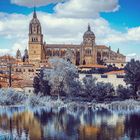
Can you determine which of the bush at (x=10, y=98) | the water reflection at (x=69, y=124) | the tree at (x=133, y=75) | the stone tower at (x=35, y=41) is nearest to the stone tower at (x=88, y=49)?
the stone tower at (x=35, y=41)

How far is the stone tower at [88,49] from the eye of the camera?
146 feet

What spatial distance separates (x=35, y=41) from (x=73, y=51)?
12.7ft

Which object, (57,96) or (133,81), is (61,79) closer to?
(57,96)

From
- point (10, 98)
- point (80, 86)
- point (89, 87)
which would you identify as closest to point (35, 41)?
point (80, 86)

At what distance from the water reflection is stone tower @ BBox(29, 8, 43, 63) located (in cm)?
2078

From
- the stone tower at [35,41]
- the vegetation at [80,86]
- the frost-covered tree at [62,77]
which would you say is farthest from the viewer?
the stone tower at [35,41]

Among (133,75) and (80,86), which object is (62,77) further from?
(133,75)

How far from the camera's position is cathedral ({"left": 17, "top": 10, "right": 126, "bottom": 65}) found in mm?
44000

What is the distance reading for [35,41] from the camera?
4459cm

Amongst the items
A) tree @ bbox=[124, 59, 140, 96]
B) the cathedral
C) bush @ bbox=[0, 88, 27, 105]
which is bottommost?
bush @ bbox=[0, 88, 27, 105]

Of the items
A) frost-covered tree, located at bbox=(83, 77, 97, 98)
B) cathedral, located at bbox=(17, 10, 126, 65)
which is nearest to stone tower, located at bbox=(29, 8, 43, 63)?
cathedral, located at bbox=(17, 10, 126, 65)

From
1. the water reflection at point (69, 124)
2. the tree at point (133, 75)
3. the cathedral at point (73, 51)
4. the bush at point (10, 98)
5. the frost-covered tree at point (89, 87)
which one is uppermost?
the cathedral at point (73, 51)

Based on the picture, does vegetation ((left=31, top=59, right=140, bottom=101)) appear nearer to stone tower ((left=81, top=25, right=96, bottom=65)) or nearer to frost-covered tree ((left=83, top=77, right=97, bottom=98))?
frost-covered tree ((left=83, top=77, right=97, bottom=98))

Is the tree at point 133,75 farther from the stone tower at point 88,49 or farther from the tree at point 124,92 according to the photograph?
the stone tower at point 88,49
